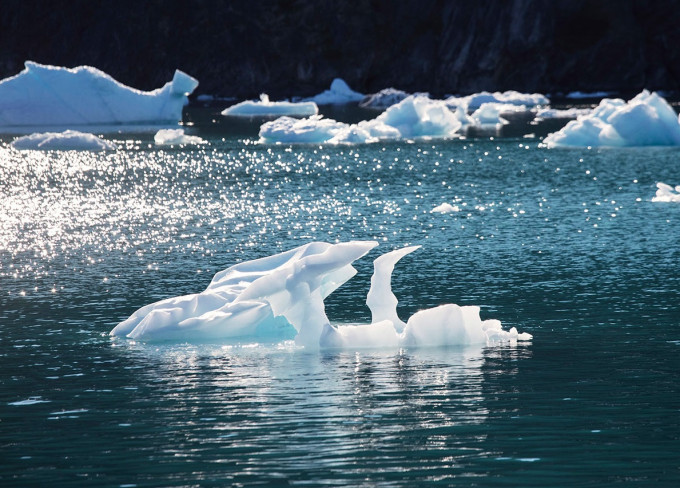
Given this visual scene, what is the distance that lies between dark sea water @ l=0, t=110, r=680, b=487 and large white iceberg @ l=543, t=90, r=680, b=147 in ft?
36.8

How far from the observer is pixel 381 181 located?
35438 mm

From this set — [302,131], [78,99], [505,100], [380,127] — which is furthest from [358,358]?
[505,100]

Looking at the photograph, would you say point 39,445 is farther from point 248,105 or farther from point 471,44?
point 471,44

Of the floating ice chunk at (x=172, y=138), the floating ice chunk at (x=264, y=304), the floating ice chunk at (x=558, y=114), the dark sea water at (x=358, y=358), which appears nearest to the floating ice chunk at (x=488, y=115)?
the floating ice chunk at (x=558, y=114)

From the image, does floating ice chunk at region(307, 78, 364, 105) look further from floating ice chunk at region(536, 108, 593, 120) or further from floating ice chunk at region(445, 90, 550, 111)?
floating ice chunk at region(536, 108, 593, 120)

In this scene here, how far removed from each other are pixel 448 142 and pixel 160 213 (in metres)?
23.9

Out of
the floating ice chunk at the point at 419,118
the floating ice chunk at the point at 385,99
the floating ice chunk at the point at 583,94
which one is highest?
the floating ice chunk at the point at 583,94

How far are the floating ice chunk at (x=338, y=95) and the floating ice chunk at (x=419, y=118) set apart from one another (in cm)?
4253

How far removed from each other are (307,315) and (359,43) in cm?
9061

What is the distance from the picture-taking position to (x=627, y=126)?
43.6m

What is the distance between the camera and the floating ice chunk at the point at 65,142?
47.4m

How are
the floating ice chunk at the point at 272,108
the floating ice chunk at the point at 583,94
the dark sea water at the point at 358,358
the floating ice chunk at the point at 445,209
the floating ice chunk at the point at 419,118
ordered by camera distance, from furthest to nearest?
the floating ice chunk at the point at 583,94
the floating ice chunk at the point at 272,108
the floating ice chunk at the point at 419,118
the floating ice chunk at the point at 445,209
the dark sea water at the point at 358,358

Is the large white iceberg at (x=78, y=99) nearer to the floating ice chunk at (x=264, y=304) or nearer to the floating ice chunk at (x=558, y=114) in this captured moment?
the floating ice chunk at (x=558, y=114)

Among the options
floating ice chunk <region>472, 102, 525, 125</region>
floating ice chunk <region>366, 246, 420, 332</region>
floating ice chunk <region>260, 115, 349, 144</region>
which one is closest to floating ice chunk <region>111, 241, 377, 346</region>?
floating ice chunk <region>366, 246, 420, 332</region>
